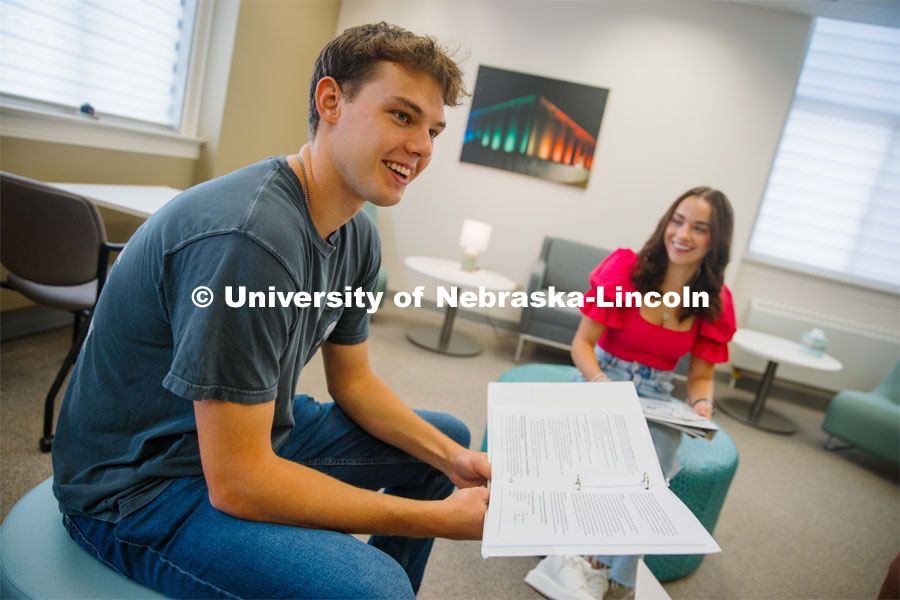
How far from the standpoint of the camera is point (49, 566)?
81cm

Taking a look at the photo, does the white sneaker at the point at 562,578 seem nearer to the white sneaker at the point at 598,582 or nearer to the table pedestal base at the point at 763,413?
the white sneaker at the point at 598,582

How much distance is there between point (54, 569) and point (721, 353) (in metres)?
1.78

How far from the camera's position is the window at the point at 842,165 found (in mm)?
4262

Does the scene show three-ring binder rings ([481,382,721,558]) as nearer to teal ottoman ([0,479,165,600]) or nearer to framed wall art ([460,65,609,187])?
teal ottoman ([0,479,165,600])

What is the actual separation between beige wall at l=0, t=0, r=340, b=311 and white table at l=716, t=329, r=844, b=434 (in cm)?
354

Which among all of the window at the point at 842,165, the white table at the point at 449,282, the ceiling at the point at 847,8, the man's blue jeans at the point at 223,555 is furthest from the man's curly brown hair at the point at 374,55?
the window at the point at 842,165

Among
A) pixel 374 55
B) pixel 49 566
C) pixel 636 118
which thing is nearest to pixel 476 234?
pixel 636 118

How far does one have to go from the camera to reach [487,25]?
174 inches

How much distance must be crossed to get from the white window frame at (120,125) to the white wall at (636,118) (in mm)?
1623

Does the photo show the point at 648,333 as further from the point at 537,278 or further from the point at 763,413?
the point at 763,413

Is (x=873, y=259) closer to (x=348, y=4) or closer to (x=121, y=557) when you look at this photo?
(x=348, y=4)

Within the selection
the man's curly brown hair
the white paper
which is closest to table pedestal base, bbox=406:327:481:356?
the white paper

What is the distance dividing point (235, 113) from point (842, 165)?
443 centimetres

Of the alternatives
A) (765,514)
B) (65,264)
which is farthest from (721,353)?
(65,264)
